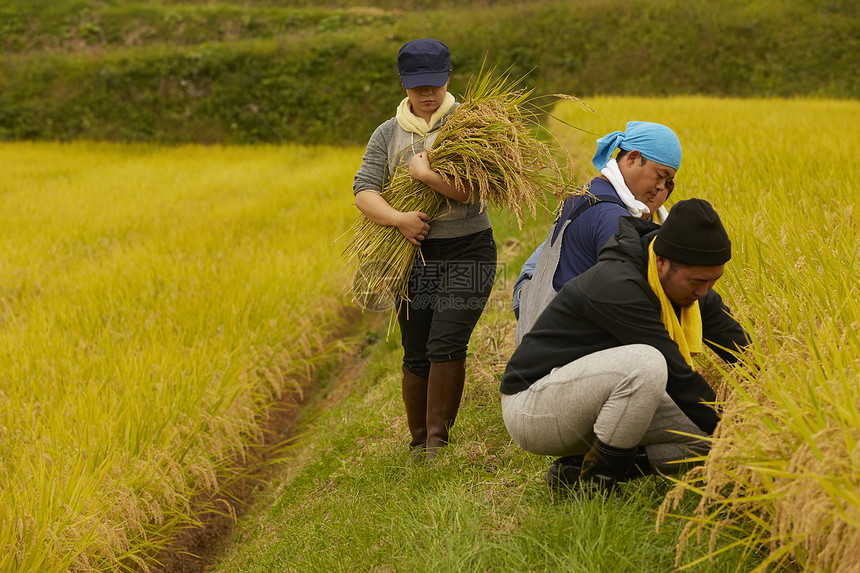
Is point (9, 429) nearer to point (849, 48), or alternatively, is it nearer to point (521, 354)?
point (521, 354)

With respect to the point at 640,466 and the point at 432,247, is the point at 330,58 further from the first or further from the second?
the point at 640,466

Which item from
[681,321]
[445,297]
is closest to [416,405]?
[445,297]

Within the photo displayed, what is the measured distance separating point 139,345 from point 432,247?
5.92 feet

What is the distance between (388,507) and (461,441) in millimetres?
435

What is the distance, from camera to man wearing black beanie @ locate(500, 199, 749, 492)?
169cm

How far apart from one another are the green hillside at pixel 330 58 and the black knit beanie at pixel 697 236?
11.8 metres

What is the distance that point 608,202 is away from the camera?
81.2 inches

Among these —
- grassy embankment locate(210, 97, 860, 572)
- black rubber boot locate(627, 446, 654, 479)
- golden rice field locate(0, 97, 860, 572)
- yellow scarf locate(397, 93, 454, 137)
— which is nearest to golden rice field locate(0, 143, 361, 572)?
golden rice field locate(0, 97, 860, 572)

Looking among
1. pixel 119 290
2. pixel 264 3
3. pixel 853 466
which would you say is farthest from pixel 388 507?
pixel 264 3

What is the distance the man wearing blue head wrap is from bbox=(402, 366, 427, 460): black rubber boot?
0.57 meters

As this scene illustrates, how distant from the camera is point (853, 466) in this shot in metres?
1.23

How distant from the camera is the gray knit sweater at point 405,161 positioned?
247cm

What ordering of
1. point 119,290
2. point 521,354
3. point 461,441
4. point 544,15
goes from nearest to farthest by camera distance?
1. point 521,354
2. point 461,441
3. point 119,290
4. point 544,15

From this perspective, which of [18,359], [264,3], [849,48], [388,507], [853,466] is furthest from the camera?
[264,3]
